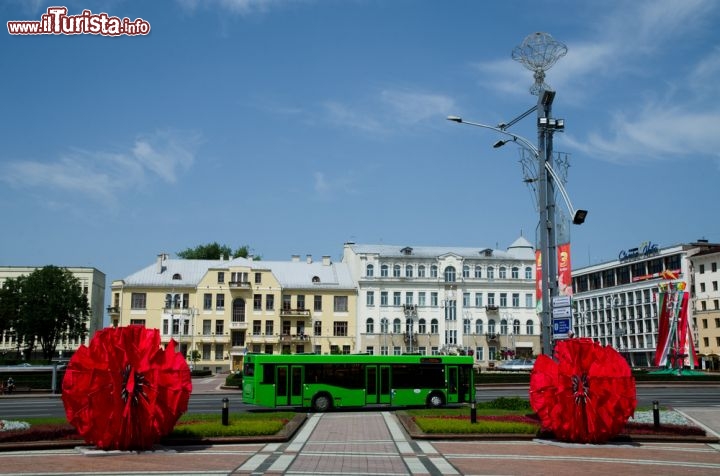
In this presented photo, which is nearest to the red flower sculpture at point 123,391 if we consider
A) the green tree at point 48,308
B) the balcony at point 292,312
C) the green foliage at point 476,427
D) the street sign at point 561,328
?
the green foliage at point 476,427

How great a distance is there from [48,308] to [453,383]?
Answer: 69.4 m

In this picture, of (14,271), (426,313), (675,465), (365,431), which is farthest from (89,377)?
(14,271)

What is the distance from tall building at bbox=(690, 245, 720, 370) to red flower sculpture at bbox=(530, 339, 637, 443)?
75424 millimetres

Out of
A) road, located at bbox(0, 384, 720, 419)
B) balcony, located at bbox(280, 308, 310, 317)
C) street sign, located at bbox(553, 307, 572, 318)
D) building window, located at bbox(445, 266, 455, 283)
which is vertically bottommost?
road, located at bbox(0, 384, 720, 419)

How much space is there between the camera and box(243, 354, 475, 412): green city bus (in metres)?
30.9

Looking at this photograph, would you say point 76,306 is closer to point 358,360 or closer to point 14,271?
point 14,271

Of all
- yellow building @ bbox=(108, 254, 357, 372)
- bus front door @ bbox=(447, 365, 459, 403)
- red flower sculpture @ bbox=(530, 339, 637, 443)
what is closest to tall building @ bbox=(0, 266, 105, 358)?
yellow building @ bbox=(108, 254, 357, 372)

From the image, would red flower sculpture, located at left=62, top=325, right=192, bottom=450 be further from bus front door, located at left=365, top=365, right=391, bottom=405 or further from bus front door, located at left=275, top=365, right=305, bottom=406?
bus front door, located at left=365, top=365, right=391, bottom=405

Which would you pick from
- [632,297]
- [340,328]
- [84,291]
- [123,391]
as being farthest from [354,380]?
[84,291]

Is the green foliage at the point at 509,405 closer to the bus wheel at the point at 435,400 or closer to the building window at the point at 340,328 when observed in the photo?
the bus wheel at the point at 435,400

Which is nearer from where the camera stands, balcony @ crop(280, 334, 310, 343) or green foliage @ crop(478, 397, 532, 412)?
green foliage @ crop(478, 397, 532, 412)

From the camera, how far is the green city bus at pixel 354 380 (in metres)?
30.9

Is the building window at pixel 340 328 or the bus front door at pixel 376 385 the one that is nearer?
the bus front door at pixel 376 385

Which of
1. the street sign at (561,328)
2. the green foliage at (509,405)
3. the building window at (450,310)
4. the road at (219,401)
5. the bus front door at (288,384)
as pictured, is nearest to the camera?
the street sign at (561,328)
